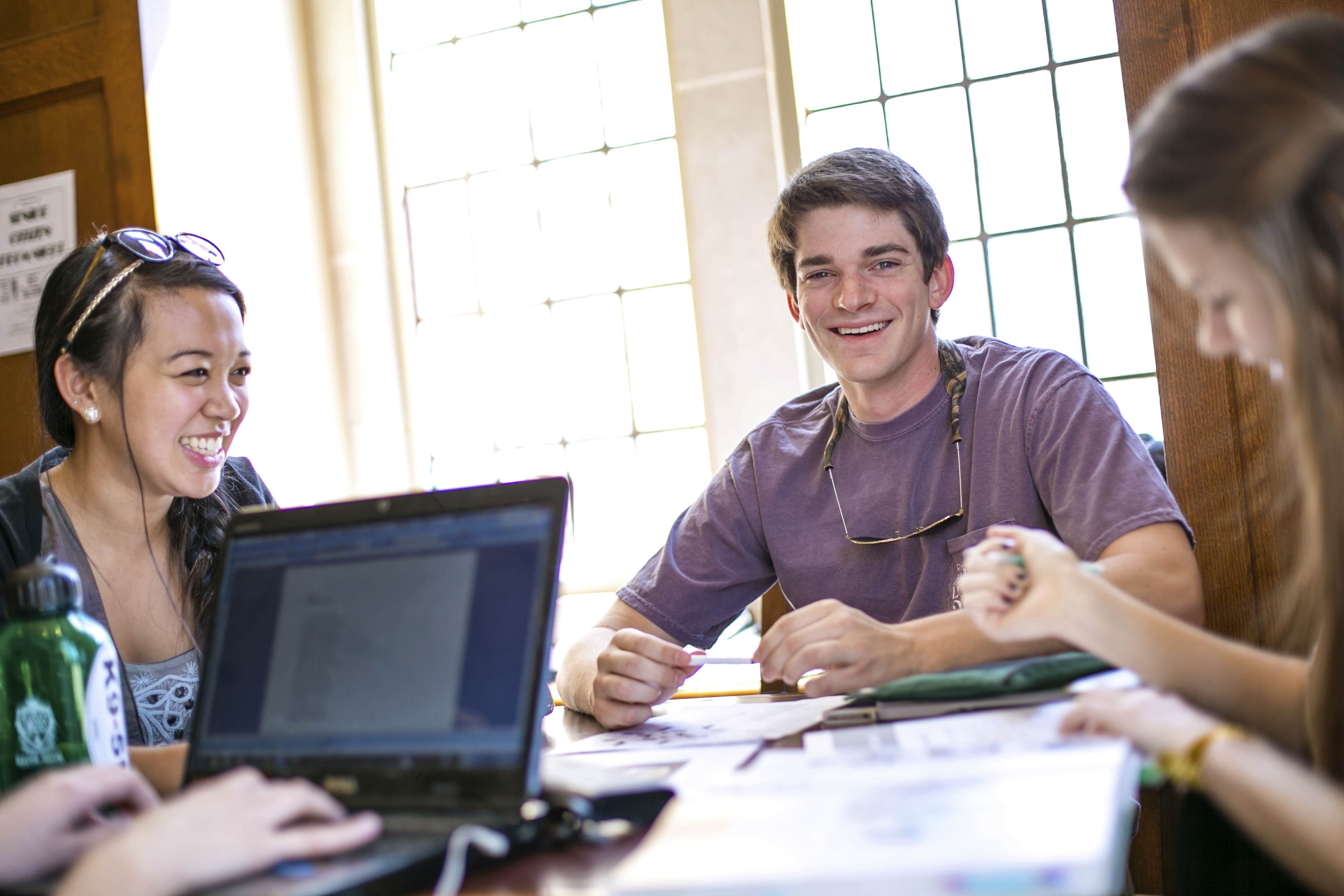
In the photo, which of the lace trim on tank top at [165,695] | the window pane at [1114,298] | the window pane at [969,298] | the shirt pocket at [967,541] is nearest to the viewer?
the lace trim on tank top at [165,695]

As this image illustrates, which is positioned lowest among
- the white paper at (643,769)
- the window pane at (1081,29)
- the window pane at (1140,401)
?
the white paper at (643,769)

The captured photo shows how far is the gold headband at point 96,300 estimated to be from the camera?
1.51 meters

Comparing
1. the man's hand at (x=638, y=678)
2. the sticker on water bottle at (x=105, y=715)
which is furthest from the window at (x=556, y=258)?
the sticker on water bottle at (x=105, y=715)

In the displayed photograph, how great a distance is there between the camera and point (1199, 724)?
719 millimetres

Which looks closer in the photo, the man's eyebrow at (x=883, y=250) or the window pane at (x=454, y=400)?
the man's eyebrow at (x=883, y=250)

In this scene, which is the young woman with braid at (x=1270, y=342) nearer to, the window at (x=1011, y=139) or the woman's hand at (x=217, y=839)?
the woman's hand at (x=217, y=839)

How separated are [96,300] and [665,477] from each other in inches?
73.8

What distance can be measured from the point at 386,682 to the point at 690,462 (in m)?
2.35

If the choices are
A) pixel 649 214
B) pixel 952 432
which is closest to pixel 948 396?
pixel 952 432

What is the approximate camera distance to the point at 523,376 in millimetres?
3322

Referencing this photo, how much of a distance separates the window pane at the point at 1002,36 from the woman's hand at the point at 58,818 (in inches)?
107

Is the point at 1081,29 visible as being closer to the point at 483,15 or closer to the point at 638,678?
the point at 483,15

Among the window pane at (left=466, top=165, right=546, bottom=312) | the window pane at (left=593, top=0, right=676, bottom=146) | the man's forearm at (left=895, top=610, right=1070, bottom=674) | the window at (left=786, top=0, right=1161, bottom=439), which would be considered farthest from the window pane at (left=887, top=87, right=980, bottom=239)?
the man's forearm at (left=895, top=610, right=1070, bottom=674)

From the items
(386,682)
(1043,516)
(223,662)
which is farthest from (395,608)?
(1043,516)
